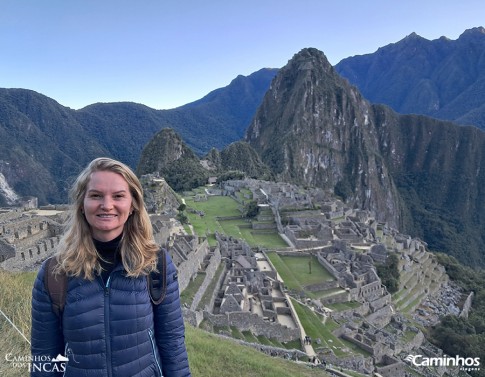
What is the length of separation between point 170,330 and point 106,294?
575mm

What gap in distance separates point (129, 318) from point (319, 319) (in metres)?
19.1

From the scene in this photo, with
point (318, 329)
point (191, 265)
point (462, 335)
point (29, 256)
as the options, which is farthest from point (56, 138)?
point (462, 335)

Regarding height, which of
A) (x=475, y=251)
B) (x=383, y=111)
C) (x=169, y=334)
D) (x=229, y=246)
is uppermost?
(x=383, y=111)

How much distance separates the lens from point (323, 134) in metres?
131

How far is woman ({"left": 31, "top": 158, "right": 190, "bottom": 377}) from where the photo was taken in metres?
2.73

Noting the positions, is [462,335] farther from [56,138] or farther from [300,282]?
[56,138]

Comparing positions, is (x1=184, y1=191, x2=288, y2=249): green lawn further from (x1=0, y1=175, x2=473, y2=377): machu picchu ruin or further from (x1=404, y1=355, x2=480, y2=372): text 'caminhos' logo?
(x1=404, y1=355, x2=480, y2=372): text 'caminhos' logo

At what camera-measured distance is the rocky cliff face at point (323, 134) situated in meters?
123

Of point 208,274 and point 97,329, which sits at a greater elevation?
point 97,329

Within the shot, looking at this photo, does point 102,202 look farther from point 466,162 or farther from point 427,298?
point 466,162

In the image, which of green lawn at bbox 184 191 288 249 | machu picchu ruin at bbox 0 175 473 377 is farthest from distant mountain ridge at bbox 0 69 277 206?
machu picchu ruin at bbox 0 175 473 377

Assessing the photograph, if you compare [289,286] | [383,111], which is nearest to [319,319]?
[289,286]

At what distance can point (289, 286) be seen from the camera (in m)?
24.6

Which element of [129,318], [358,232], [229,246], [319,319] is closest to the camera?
[129,318]
